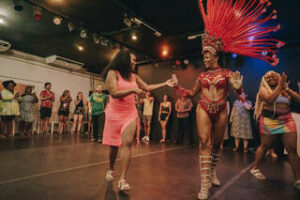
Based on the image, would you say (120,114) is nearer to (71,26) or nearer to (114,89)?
(114,89)

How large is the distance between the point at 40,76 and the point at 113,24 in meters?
5.64

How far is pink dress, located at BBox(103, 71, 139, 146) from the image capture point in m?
2.27

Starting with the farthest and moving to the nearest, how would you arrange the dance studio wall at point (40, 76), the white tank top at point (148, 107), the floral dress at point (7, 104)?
the dance studio wall at point (40, 76) → the white tank top at point (148, 107) → the floral dress at point (7, 104)

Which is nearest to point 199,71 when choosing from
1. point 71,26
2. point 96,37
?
point 96,37

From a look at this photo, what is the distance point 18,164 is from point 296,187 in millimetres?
4231

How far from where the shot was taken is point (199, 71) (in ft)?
24.9

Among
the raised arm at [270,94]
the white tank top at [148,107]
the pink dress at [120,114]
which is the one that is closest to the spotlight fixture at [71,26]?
the white tank top at [148,107]

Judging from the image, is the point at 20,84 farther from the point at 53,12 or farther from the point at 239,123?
the point at 239,123

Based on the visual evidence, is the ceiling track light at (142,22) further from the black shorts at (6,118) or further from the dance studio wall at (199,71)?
the black shorts at (6,118)

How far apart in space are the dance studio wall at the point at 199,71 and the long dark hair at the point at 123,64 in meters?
5.43

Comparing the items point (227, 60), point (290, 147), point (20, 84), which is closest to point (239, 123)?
point (227, 60)

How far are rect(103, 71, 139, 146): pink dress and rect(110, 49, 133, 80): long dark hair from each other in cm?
6

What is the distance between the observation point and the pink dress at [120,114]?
2266mm

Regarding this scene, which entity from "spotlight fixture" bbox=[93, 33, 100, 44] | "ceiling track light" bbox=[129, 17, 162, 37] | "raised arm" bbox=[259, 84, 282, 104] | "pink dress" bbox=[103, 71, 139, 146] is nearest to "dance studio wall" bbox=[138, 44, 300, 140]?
"ceiling track light" bbox=[129, 17, 162, 37]
